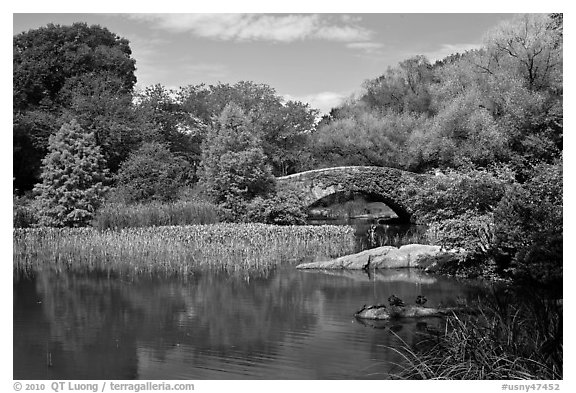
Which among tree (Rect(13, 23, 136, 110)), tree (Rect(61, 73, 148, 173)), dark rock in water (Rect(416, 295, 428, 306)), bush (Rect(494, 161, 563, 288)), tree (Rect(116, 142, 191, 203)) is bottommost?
dark rock in water (Rect(416, 295, 428, 306))

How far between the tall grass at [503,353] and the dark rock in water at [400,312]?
2.41 metres

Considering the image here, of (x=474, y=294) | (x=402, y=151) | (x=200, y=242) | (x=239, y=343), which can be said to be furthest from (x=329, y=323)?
(x=402, y=151)

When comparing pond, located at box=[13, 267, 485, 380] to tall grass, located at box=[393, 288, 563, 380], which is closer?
tall grass, located at box=[393, 288, 563, 380]

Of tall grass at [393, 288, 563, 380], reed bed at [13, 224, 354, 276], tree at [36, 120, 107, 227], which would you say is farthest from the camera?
tree at [36, 120, 107, 227]

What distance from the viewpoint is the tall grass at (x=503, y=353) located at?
6.13 metres

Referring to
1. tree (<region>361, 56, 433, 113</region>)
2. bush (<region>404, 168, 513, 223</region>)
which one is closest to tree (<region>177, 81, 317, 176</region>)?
tree (<region>361, 56, 433, 113</region>)

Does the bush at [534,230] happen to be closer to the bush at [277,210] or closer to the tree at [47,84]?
the bush at [277,210]

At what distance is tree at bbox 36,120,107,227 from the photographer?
18.8 metres

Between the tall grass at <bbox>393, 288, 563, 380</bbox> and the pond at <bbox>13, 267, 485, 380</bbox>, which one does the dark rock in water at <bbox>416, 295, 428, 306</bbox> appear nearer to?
the pond at <bbox>13, 267, 485, 380</bbox>

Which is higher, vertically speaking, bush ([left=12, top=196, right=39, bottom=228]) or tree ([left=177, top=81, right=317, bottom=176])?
tree ([left=177, top=81, right=317, bottom=176])

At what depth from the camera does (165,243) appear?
15.4 meters

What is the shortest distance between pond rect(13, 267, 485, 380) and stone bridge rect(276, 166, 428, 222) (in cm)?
1006

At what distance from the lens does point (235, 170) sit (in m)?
21.3

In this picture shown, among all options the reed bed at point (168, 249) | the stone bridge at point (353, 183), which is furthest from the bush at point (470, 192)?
the stone bridge at point (353, 183)
